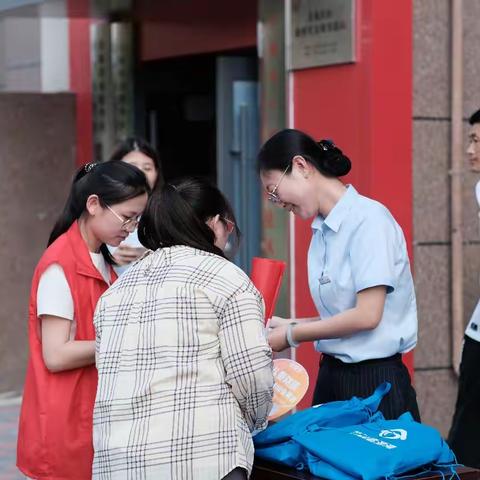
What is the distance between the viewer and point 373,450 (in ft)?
10.7

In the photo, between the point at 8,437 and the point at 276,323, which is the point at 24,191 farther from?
the point at 276,323

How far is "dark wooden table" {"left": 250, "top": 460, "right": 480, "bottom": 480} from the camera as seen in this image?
3357 millimetres

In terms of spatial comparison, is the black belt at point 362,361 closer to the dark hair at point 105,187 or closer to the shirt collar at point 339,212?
the shirt collar at point 339,212

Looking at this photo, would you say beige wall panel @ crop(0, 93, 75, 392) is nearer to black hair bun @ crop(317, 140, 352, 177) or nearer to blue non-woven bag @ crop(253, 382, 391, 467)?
black hair bun @ crop(317, 140, 352, 177)

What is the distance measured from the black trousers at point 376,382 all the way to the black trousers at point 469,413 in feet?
3.81

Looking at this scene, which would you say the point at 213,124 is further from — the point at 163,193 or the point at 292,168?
the point at 163,193

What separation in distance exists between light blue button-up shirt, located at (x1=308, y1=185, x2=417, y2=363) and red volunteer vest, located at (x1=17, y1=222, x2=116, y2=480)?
812 millimetres

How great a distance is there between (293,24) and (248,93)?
1.33m

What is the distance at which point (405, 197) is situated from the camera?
6684 mm

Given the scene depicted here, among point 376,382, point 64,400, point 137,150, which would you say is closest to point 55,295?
point 64,400

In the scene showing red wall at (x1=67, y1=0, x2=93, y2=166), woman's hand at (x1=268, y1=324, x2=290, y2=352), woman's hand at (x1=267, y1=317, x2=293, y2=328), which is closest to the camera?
woman's hand at (x1=268, y1=324, x2=290, y2=352)

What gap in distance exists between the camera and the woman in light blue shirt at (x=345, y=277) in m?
4.06

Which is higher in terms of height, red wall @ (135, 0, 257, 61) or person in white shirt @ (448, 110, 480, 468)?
red wall @ (135, 0, 257, 61)

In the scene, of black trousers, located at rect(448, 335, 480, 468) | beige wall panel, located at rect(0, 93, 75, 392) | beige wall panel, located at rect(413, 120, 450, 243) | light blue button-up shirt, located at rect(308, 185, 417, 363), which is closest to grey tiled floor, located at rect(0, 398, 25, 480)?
beige wall panel, located at rect(0, 93, 75, 392)
